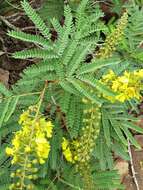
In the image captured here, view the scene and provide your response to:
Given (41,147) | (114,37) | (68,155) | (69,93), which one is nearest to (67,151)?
(68,155)

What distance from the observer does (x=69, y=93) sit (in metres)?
2.79

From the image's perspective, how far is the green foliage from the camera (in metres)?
2.59

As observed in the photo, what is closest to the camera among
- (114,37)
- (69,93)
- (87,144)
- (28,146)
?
(28,146)

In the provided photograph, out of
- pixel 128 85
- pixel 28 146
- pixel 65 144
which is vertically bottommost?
pixel 28 146

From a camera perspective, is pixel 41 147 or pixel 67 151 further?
pixel 67 151

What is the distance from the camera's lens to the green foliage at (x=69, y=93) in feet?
8.49

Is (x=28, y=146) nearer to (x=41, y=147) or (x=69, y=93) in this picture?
(x=41, y=147)

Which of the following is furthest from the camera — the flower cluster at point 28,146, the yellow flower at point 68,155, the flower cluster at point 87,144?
the yellow flower at point 68,155

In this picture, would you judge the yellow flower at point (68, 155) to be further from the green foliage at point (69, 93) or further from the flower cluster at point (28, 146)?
the flower cluster at point (28, 146)

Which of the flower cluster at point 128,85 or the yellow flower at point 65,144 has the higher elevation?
the flower cluster at point 128,85

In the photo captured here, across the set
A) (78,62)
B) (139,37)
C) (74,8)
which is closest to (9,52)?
(74,8)

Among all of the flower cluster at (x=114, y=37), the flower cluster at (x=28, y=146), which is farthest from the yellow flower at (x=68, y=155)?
the flower cluster at (x=114, y=37)

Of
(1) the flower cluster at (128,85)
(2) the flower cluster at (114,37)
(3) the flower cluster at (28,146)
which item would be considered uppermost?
(2) the flower cluster at (114,37)

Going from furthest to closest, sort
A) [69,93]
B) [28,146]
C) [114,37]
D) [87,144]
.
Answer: [69,93] → [114,37] → [87,144] → [28,146]
